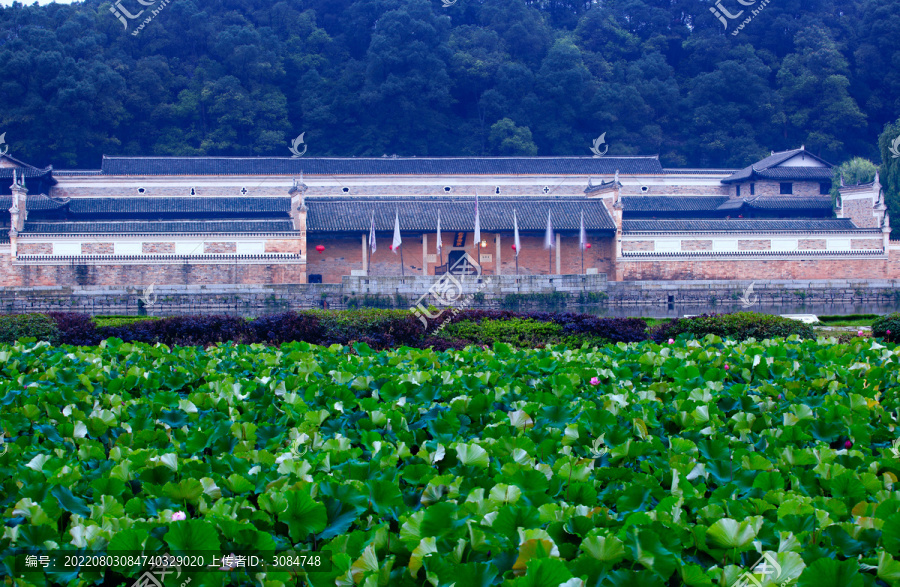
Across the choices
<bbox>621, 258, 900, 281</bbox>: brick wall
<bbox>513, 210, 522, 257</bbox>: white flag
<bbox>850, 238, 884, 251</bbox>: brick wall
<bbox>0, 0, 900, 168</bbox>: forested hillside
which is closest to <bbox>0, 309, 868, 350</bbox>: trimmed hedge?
<bbox>513, 210, 522, 257</bbox>: white flag

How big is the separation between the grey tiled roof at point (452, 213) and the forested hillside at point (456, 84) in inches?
547

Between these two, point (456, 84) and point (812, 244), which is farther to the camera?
point (456, 84)

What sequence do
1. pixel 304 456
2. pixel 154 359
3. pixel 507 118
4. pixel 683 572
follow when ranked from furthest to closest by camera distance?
pixel 507 118
pixel 154 359
pixel 304 456
pixel 683 572

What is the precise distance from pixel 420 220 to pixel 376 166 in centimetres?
750

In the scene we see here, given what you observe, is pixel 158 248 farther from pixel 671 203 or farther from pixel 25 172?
pixel 671 203

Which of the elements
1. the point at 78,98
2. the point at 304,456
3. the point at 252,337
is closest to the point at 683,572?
the point at 304,456

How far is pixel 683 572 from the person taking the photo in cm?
187

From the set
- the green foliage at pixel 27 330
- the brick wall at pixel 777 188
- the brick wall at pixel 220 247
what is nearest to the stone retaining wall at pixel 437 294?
the brick wall at pixel 220 247

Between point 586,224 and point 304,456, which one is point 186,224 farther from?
point 304,456

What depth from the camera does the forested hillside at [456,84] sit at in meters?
44.3

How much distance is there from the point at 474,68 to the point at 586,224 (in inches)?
853

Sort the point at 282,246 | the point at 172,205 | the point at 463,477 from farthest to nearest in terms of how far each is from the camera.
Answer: the point at 172,205 < the point at 282,246 < the point at 463,477

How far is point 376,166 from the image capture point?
36781 mm

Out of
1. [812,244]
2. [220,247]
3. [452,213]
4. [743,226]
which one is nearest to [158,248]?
[220,247]
